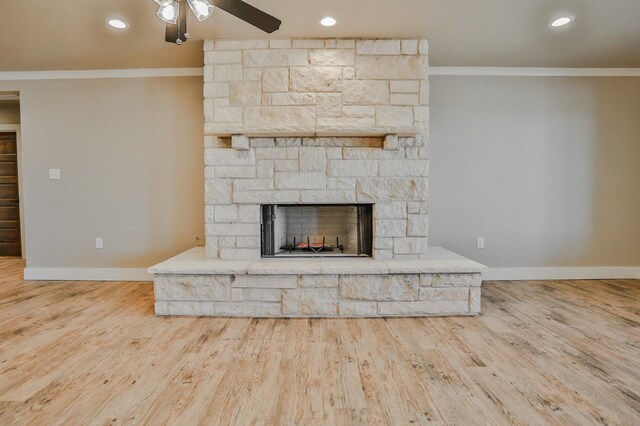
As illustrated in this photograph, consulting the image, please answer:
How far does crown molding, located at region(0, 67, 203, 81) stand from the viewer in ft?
11.0

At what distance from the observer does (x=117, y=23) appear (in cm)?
246

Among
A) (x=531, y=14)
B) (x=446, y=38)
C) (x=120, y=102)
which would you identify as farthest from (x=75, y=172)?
(x=531, y=14)

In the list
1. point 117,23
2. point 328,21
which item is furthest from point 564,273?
point 117,23

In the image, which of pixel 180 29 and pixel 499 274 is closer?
pixel 180 29

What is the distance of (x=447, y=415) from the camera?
138 centimetres

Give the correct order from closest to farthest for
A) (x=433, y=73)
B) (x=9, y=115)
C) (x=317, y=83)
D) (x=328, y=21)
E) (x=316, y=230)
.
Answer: (x=328, y=21), (x=317, y=83), (x=316, y=230), (x=433, y=73), (x=9, y=115)

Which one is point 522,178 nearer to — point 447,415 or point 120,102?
point 447,415

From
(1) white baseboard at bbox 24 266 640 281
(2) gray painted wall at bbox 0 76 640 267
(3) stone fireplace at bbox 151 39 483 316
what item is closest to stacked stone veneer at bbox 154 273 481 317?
(3) stone fireplace at bbox 151 39 483 316

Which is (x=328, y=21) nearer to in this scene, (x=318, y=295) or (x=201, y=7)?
(x=201, y=7)

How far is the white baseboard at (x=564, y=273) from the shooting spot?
11.2 feet

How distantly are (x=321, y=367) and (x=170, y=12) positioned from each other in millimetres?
1983

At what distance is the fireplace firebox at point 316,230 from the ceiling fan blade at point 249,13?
147cm

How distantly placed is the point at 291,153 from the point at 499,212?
226cm

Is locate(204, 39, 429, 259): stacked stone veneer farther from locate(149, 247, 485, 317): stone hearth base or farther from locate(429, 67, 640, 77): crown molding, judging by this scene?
locate(429, 67, 640, 77): crown molding
